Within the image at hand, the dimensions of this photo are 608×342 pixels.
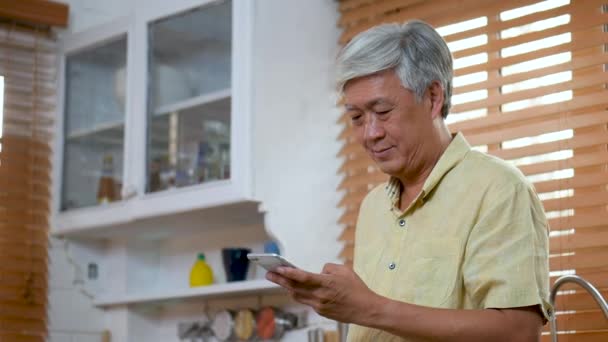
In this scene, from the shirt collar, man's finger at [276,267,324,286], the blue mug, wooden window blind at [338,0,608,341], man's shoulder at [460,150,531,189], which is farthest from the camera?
the blue mug

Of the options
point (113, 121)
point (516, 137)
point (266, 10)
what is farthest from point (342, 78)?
point (113, 121)

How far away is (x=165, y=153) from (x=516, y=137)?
1248 millimetres

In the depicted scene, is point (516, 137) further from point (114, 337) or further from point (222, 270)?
point (114, 337)

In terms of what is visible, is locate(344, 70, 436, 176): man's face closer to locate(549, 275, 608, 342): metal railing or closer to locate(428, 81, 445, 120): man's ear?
locate(428, 81, 445, 120): man's ear

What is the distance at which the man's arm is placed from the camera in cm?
144

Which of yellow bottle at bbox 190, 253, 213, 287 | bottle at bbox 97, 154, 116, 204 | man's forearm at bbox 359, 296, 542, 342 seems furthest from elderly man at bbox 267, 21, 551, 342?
bottle at bbox 97, 154, 116, 204

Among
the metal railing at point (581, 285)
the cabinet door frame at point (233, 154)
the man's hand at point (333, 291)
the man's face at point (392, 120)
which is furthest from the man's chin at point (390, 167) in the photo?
the cabinet door frame at point (233, 154)

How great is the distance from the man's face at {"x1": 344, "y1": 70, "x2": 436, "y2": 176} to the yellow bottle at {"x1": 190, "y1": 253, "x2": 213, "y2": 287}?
1692 mm

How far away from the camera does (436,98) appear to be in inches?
66.7

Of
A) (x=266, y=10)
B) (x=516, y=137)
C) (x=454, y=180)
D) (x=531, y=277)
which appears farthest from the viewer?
(x=266, y=10)

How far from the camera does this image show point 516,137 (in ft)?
8.20

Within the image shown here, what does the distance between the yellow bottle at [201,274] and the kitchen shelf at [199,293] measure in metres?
0.05

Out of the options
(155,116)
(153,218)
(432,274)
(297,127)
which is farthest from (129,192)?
(432,274)

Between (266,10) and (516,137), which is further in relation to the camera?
(266,10)
